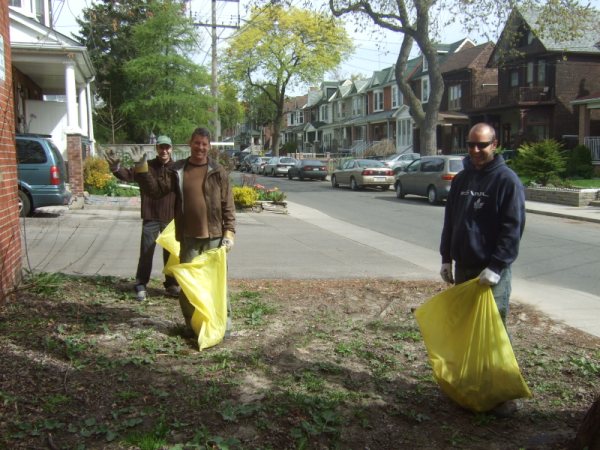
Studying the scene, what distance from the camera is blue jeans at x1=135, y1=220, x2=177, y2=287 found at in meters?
6.66

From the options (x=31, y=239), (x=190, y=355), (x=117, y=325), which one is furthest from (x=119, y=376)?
(x=31, y=239)

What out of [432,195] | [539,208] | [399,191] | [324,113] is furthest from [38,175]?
[324,113]

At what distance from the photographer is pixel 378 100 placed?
5859 centimetres

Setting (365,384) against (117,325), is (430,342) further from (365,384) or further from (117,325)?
(117,325)

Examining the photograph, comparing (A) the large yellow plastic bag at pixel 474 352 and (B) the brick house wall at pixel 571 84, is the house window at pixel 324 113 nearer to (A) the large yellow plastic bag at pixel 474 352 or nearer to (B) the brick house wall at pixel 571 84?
(B) the brick house wall at pixel 571 84

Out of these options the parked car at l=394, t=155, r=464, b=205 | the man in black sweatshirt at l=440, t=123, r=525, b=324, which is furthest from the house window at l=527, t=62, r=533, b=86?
the man in black sweatshirt at l=440, t=123, r=525, b=324

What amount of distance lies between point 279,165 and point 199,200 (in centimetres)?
3493

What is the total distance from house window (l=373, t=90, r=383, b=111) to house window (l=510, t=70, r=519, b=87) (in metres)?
19.8

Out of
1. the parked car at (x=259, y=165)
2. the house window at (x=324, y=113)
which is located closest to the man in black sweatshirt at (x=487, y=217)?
the parked car at (x=259, y=165)

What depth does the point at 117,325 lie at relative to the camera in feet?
17.9

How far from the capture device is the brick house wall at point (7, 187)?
5.79 metres

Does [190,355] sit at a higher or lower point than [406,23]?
lower

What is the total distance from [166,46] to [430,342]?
28.8 meters

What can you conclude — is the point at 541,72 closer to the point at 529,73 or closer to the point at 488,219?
the point at 529,73
